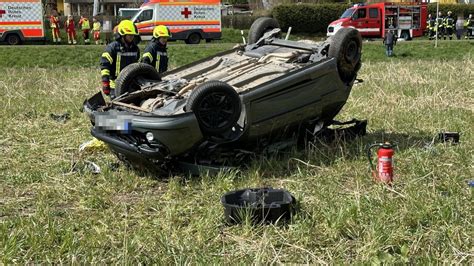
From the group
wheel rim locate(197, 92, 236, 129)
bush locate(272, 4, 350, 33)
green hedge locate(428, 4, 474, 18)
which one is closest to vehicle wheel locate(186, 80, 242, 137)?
wheel rim locate(197, 92, 236, 129)

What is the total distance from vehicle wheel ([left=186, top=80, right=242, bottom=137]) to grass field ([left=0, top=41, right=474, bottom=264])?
1.37 feet

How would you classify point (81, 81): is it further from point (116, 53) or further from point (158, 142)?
point (158, 142)

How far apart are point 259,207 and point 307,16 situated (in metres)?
29.1

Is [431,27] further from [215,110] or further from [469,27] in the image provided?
[215,110]

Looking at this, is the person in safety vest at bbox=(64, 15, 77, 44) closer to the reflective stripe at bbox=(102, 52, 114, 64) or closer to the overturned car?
the reflective stripe at bbox=(102, 52, 114, 64)

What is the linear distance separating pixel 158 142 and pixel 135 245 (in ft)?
4.33

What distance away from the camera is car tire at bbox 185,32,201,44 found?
2544 cm

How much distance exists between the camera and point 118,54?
671cm

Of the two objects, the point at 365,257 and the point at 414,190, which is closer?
the point at 365,257

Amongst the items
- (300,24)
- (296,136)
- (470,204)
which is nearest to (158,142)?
(296,136)

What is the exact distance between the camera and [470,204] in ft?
12.7

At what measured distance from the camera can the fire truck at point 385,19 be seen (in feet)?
91.4

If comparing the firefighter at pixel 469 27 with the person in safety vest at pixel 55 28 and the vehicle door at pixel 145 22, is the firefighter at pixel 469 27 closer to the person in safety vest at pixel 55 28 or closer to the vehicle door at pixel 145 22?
the vehicle door at pixel 145 22

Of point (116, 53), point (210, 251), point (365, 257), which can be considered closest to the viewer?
point (365, 257)
